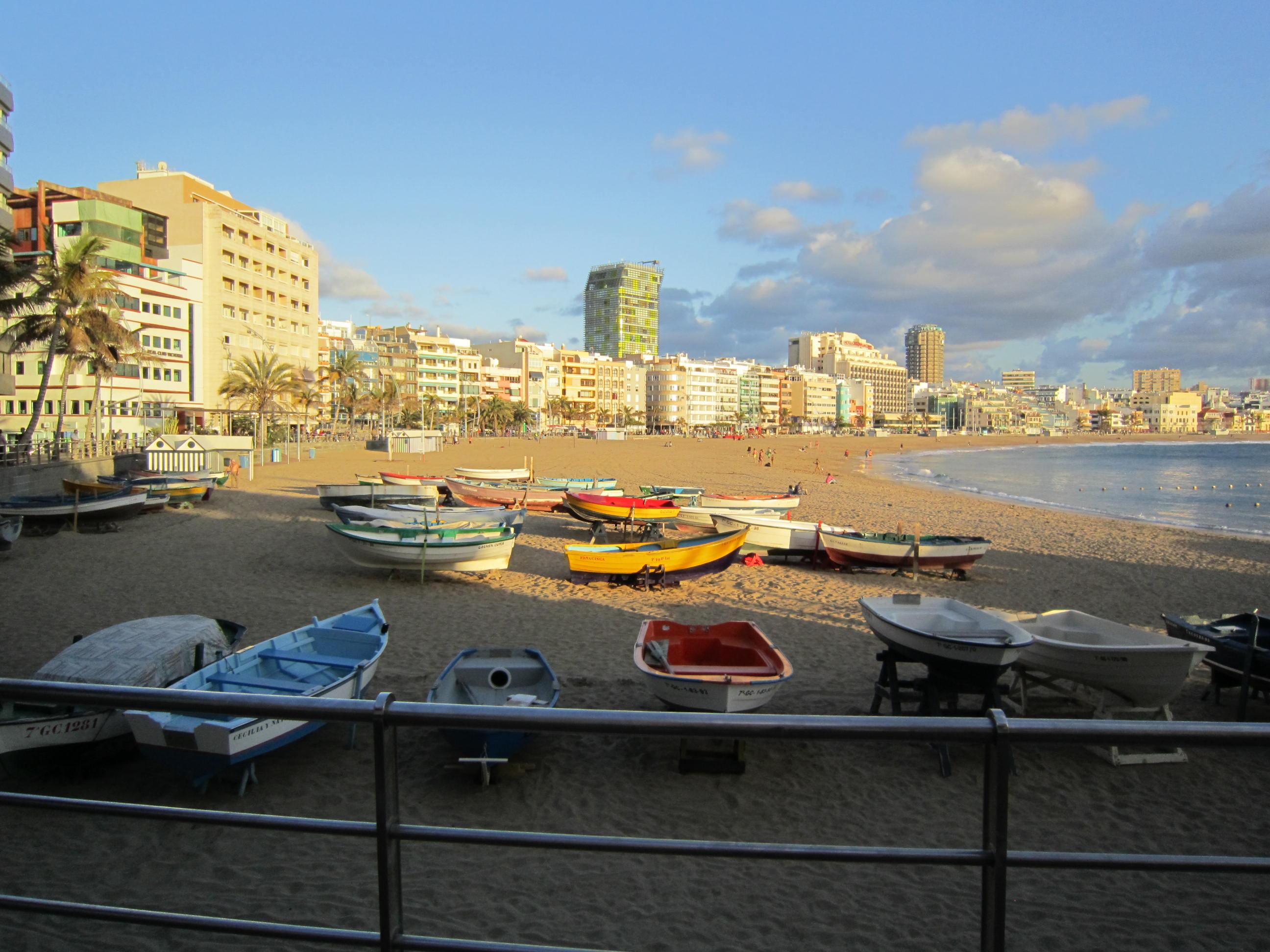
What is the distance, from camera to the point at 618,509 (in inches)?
824

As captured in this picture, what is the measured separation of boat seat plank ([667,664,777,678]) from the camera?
7785 millimetres

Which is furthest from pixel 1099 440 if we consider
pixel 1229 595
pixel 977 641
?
pixel 977 641

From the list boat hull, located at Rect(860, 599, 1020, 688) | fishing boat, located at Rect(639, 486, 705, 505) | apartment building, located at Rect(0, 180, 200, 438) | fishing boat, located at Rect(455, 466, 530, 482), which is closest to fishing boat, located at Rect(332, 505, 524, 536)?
fishing boat, located at Rect(639, 486, 705, 505)

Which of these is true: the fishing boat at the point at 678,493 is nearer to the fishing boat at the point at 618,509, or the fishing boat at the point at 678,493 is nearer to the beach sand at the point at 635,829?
the fishing boat at the point at 618,509

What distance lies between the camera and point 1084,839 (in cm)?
600

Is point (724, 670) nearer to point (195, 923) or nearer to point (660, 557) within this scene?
point (195, 923)

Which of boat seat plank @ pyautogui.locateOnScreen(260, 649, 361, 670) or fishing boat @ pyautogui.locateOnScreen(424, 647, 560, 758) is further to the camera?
boat seat plank @ pyautogui.locateOnScreen(260, 649, 361, 670)

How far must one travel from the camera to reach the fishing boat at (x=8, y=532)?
16.8 meters

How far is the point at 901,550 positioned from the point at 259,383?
45.1 meters

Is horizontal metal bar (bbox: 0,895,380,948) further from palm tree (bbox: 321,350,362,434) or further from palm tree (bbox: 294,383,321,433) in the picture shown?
palm tree (bbox: 321,350,362,434)

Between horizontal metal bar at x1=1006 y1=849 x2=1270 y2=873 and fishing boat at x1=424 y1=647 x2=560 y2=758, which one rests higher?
horizontal metal bar at x1=1006 y1=849 x2=1270 y2=873

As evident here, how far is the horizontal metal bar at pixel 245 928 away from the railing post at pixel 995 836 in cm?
105

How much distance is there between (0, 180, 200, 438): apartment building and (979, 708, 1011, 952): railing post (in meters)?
49.3

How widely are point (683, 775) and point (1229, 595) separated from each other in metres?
13.8
